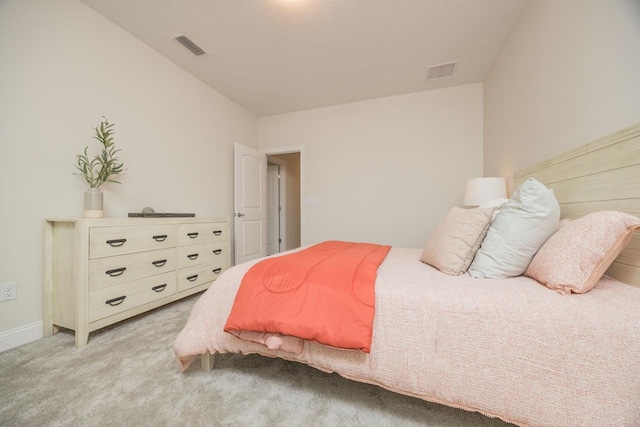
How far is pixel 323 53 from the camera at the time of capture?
2.55m

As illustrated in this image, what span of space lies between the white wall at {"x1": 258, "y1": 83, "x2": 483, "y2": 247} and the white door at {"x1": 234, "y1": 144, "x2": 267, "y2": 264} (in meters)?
0.68

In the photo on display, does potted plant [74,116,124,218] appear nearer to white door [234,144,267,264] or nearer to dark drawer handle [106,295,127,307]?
dark drawer handle [106,295,127,307]

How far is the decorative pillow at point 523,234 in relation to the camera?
3.59 feet

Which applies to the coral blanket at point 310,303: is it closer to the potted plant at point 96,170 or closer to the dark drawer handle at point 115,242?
the dark drawer handle at point 115,242

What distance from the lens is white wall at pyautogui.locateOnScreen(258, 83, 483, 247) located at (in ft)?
10.5

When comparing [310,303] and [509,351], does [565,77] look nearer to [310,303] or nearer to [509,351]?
[509,351]

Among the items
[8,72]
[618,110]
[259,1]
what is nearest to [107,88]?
[8,72]

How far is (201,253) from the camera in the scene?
2.53 metres

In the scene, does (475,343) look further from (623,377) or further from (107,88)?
(107,88)

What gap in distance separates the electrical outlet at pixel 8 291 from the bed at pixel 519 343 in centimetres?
142

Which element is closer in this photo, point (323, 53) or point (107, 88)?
point (107, 88)

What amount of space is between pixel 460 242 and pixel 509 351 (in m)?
0.55

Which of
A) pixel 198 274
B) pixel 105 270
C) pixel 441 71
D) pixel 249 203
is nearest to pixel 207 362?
pixel 105 270

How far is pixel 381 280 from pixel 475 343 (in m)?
0.40
